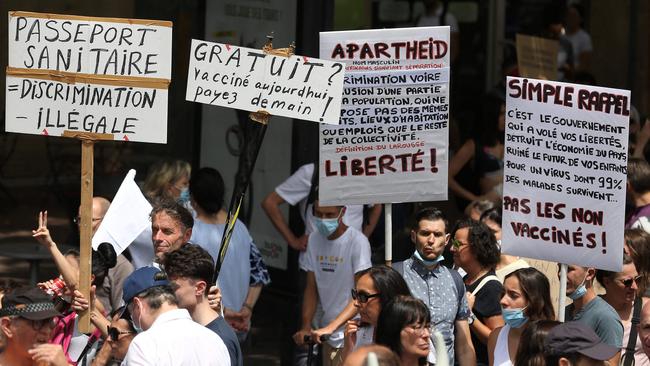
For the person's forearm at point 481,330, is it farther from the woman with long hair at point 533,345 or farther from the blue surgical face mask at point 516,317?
the woman with long hair at point 533,345

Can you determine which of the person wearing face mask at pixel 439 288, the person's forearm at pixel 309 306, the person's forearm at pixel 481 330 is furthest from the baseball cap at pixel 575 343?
the person's forearm at pixel 309 306

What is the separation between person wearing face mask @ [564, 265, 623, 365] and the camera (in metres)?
7.13

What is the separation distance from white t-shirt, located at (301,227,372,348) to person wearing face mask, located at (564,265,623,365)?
4.80 ft

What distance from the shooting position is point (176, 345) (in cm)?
612

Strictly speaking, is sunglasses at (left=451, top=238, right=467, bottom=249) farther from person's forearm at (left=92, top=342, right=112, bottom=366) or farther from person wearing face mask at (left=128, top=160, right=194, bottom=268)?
person's forearm at (left=92, top=342, right=112, bottom=366)

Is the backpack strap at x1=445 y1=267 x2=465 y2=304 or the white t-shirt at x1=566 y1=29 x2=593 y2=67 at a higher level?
the white t-shirt at x1=566 y1=29 x2=593 y2=67

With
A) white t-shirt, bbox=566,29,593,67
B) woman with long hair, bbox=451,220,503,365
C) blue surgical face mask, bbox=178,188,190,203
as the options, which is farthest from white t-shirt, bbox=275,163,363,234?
white t-shirt, bbox=566,29,593,67

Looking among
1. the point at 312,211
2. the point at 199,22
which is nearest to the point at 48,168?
the point at 199,22

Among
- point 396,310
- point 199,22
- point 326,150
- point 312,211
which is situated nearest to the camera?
point 396,310

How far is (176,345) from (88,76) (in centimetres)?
186

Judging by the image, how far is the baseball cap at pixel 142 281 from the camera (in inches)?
263

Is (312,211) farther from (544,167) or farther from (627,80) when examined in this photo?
(627,80)

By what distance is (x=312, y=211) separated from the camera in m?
9.03

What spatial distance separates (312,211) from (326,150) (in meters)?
0.83
